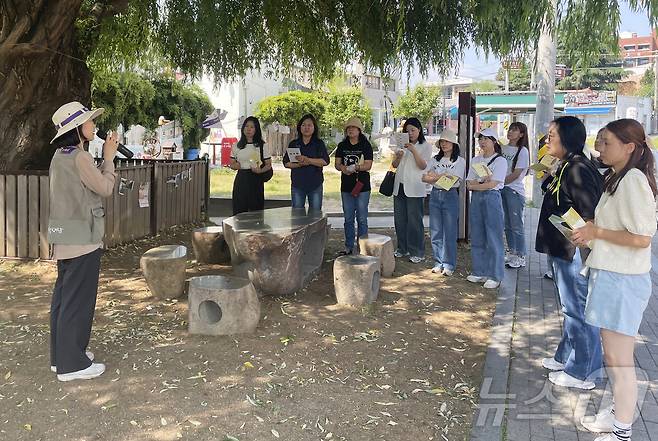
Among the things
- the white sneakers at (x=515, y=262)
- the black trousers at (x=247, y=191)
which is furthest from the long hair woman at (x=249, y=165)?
the white sneakers at (x=515, y=262)

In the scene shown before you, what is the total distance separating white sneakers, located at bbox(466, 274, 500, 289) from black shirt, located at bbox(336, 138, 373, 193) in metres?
1.76

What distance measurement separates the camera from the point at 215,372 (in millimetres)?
4281

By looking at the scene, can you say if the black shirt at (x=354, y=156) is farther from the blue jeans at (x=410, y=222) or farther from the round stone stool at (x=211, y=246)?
the round stone stool at (x=211, y=246)

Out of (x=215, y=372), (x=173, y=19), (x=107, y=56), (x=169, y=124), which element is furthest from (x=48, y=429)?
(x=169, y=124)

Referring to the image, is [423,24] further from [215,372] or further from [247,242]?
[215,372]

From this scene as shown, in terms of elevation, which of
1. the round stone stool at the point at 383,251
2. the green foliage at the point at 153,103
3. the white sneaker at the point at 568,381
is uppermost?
the green foliage at the point at 153,103

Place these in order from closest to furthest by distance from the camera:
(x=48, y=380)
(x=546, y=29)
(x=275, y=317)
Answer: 1. (x=48, y=380)
2. (x=546, y=29)
3. (x=275, y=317)

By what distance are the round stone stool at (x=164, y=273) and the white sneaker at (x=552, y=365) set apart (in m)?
3.50

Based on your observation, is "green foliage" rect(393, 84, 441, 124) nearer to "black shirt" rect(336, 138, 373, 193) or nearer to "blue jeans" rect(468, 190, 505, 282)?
"black shirt" rect(336, 138, 373, 193)

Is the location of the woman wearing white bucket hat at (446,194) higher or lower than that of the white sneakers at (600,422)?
higher

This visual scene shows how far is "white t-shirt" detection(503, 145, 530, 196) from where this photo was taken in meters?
7.50

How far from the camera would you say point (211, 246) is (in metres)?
7.56

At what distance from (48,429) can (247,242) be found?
2656mm

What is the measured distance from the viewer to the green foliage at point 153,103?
18906 millimetres
